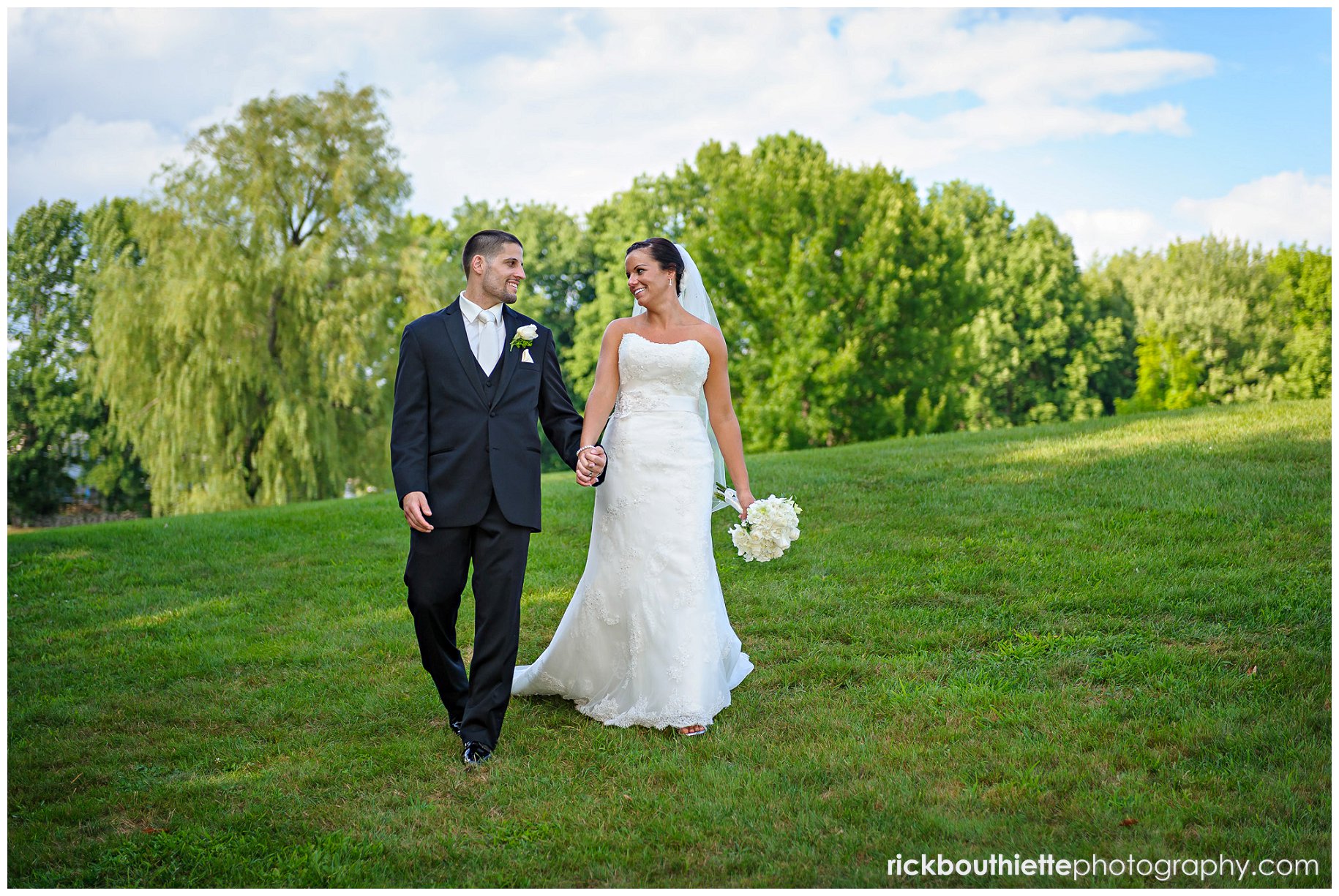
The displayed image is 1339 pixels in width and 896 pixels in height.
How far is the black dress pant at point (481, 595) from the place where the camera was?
449 centimetres

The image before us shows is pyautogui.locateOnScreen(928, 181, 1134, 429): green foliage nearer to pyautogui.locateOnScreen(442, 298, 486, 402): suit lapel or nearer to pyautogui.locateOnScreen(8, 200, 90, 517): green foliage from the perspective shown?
pyautogui.locateOnScreen(8, 200, 90, 517): green foliage

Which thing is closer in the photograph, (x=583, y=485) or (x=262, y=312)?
(x=583, y=485)

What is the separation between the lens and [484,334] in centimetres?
470

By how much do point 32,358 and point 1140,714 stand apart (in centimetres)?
3672

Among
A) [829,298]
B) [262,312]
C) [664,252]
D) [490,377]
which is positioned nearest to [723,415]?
[664,252]

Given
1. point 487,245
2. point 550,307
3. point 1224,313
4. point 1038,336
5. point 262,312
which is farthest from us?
point 550,307

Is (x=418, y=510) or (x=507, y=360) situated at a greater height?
(x=507, y=360)

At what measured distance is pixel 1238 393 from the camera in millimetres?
35219

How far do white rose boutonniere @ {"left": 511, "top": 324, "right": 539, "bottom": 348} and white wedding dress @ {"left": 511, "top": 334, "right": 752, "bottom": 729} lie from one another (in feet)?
1.97

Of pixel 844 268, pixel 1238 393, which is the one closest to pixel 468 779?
pixel 844 268

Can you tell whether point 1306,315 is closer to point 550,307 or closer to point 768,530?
point 550,307

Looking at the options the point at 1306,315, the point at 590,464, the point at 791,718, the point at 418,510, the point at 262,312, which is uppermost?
the point at 262,312

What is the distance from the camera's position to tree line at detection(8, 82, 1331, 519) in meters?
21.1

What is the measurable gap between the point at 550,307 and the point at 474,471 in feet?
108
